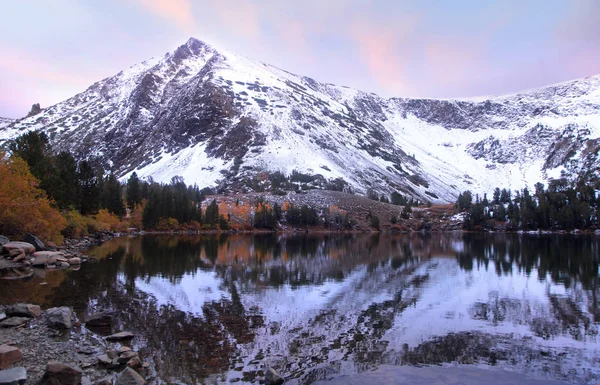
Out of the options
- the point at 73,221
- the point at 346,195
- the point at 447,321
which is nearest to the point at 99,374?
the point at 447,321

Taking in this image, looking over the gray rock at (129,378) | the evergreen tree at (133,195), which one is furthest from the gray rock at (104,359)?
the evergreen tree at (133,195)

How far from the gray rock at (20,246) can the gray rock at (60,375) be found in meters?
30.4

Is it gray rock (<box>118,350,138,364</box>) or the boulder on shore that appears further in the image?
gray rock (<box>118,350,138,364</box>)

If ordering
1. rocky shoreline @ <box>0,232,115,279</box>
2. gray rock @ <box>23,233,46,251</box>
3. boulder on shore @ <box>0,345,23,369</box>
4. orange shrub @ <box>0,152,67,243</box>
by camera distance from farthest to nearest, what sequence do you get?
gray rock @ <box>23,233,46,251</box>
orange shrub @ <box>0,152,67,243</box>
rocky shoreline @ <box>0,232,115,279</box>
boulder on shore @ <box>0,345,23,369</box>

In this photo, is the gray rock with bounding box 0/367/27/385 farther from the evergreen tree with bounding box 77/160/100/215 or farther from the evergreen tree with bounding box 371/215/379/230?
the evergreen tree with bounding box 371/215/379/230

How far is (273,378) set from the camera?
45.8ft

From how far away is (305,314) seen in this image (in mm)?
24188

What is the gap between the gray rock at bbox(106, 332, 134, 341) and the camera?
17438mm

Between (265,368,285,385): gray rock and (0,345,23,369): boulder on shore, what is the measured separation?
8033 mm

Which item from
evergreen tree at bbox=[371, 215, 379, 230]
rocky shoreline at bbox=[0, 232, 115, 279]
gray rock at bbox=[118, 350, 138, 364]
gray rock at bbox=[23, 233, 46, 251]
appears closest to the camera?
gray rock at bbox=[118, 350, 138, 364]

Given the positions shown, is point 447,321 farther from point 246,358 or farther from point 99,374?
point 99,374

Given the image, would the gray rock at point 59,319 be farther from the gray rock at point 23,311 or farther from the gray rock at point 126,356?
the gray rock at point 126,356

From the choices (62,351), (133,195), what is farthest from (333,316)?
(133,195)

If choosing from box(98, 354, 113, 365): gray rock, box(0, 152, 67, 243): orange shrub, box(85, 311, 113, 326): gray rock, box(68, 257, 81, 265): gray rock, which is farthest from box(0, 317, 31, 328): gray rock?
box(0, 152, 67, 243): orange shrub
